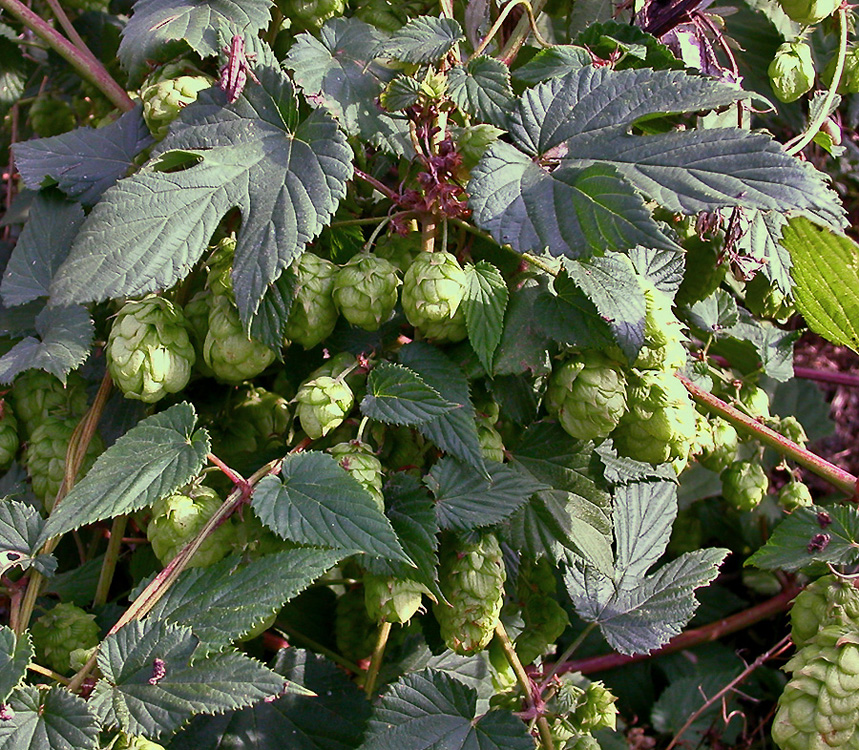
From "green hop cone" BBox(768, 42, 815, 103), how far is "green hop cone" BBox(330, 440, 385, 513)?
1024 millimetres

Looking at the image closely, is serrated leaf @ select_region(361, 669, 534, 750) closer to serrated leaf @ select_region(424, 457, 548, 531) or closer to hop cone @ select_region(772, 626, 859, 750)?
serrated leaf @ select_region(424, 457, 548, 531)

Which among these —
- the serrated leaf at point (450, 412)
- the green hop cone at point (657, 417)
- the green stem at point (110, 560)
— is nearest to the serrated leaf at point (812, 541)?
the green hop cone at point (657, 417)

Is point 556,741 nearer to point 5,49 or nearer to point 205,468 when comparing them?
point 205,468

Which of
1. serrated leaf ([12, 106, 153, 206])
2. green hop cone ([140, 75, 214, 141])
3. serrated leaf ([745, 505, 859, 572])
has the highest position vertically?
green hop cone ([140, 75, 214, 141])

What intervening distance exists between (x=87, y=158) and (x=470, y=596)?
0.94m

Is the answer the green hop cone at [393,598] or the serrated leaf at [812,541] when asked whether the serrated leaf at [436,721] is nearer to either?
the green hop cone at [393,598]

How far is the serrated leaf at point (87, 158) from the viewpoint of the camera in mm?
1298

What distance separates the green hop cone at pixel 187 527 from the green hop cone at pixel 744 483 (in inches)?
37.7

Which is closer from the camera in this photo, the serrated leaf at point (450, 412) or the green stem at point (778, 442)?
the serrated leaf at point (450, 412)

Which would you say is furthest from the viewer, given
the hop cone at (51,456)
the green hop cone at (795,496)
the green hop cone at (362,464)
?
the green hop cone at (795,496)

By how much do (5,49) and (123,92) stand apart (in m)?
0.57

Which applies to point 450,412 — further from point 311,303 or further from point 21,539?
point 21,539

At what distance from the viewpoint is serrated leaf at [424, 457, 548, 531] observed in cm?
105

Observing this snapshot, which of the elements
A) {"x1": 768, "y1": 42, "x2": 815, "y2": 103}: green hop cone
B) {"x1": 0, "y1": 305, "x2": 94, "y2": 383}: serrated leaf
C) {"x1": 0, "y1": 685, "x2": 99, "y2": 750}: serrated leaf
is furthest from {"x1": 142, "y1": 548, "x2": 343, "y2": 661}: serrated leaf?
{"x1": 768, "y1": 42, "x2": 815, "y2": 103}: green hop cone
